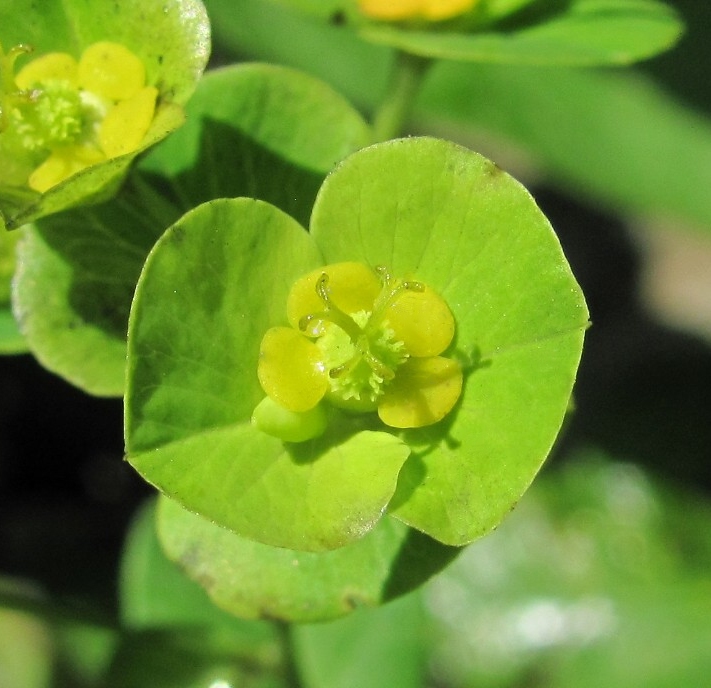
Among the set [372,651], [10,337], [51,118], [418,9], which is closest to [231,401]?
[51,118]

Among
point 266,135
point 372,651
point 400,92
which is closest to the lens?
point 266,135

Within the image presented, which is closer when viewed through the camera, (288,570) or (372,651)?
(288,570)

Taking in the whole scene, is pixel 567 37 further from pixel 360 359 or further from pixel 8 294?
pixel 8 294

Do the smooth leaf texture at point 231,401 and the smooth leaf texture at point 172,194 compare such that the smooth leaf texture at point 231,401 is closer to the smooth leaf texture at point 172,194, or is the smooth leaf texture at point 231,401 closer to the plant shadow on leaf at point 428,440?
the plant shadow on leaf at point 428,440

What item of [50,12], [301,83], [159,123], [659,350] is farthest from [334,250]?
[659,350]

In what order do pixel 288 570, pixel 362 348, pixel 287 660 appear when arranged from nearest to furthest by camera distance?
1. pixel 362 348
2. pixel 288 570
3. pixel 287 660
